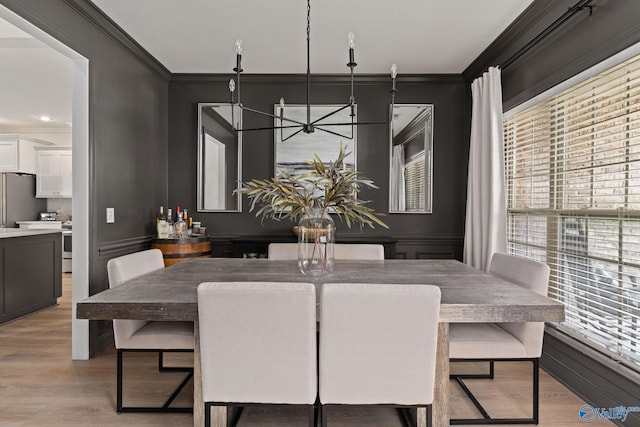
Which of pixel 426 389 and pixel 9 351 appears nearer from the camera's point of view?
pixel 426 389

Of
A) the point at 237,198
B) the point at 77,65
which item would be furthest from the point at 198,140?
the point at 77,65

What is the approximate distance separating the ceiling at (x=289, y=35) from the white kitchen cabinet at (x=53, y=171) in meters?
2.54

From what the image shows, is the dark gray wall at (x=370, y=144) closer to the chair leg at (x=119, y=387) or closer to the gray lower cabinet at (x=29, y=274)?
the gray lower cabinet at (x=29, y=274)

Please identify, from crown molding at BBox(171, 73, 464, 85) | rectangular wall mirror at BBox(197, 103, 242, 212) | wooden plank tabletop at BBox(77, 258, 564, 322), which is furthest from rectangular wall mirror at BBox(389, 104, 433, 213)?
rectangular wall mirror at BBox(197, 103, 242, 212)

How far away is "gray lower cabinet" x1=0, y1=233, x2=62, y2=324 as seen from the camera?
146 inches

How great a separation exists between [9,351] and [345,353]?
2.90 metres

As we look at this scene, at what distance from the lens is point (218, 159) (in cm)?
414

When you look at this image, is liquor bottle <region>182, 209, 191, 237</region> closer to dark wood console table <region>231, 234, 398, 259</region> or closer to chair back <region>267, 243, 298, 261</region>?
dark wood console table <region>231, 234, 398, 259</region>

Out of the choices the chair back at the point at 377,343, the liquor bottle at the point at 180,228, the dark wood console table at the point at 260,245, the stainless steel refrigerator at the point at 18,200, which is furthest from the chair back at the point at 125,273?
the stainless steel refrigerator at the point at 18,200

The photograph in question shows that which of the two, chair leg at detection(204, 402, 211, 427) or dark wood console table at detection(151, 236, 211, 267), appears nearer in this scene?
chair leg at detection(204, 402, 211, 427)

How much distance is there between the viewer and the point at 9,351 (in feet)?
9.89

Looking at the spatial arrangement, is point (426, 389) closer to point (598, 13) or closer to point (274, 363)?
point (274, 363)

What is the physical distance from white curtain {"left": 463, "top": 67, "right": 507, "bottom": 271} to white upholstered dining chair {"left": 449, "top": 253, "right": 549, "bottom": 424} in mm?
1058

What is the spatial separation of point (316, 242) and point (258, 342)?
778 millimetres
